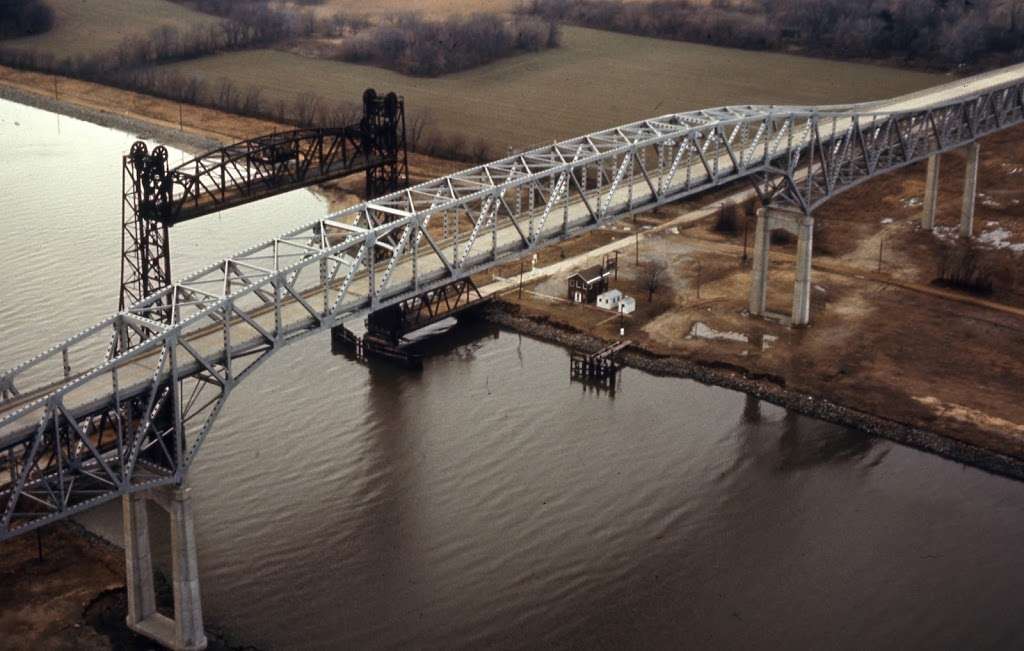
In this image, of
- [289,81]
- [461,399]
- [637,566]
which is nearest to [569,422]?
[461,399]

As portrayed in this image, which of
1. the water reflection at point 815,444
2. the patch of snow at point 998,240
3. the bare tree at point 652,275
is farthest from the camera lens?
the patch of snow at point 998,240

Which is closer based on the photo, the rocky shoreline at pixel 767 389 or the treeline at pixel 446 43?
the rocky shoreline at pixel 767 389

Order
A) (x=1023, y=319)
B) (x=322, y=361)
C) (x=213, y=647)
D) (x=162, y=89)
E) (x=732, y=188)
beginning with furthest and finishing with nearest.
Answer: (x=162, y=89) → (x=732, y=188) → (x=1023, y=319) → (x=322, y=361) → (x=213, y=647)

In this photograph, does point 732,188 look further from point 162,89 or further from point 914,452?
point 162,89

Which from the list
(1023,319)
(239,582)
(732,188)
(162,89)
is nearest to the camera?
(239,582)

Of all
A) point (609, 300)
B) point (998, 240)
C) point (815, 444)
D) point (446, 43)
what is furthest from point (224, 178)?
point (446, 43)

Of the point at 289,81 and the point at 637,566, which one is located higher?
the point at 289,81

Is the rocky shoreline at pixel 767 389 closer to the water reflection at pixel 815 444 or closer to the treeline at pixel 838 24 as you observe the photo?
the water reflection at pixel 815 444

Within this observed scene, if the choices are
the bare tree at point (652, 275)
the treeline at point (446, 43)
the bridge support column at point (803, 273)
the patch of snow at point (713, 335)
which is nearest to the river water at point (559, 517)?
the patch of snow at point (713, 335)
